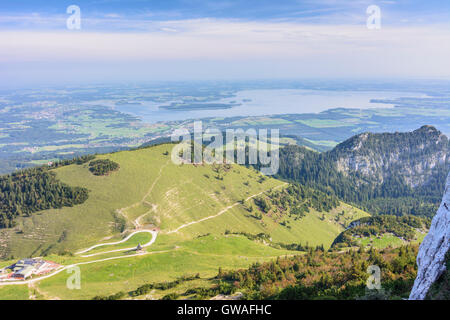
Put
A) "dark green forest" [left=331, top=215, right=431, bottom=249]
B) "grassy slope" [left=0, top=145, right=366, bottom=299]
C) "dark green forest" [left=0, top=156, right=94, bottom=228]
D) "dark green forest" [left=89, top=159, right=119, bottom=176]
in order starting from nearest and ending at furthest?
"grassy slope" [left=0, top=145, right=366, bottom=299], "dark green forest" [left=0, top=156, right=94, bottom=228], "dark green forest" [left=331, top=215, right=431, bottom=249], "dark green forest" [left=89, top=159, right=119, bottom=176]

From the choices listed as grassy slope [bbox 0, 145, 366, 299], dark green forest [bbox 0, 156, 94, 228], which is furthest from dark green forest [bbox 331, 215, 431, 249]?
dark green forest [bbox 0, 156, 94, 228]

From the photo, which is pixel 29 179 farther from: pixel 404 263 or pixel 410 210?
pixel 410 210

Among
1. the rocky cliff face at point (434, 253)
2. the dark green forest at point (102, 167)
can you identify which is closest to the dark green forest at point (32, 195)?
the dark green forest at point (102, 167)

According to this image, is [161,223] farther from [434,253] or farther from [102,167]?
[434,253]

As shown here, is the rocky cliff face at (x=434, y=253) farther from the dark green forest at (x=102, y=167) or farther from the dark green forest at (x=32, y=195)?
the dark green forest at (x=102, y=167)

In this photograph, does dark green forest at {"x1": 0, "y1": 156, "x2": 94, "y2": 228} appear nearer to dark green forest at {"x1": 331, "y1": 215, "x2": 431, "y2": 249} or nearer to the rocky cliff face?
dark green forest at {"x1": 331, "y1": 215, "x2": 431, "y2": 249}

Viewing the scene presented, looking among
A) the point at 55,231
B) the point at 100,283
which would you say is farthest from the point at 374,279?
the point at 55,231

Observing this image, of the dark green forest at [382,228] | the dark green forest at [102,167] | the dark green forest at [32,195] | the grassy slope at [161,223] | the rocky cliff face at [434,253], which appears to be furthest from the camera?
the dark green forest at [102,167]

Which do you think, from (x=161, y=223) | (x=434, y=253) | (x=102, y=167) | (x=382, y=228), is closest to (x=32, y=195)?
(x=102, y=167)
